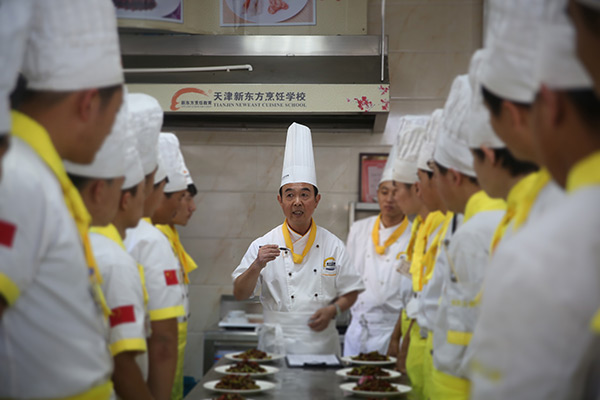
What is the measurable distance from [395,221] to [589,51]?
181 cm

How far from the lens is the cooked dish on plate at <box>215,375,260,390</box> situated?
1899 millimetres

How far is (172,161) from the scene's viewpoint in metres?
1.78

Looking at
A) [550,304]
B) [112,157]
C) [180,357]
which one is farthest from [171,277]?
[550,304]

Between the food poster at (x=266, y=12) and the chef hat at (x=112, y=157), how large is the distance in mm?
511

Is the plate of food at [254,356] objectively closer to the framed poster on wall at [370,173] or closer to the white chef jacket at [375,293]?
the white chef jacket at [375,293]

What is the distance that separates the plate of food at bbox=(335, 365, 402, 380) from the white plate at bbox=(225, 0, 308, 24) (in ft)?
3.79

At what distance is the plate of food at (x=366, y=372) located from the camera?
2109 millimetres

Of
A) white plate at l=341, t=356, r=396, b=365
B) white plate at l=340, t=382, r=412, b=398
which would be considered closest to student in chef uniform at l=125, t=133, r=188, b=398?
white plate at l=340, t=382, r=412, b=398

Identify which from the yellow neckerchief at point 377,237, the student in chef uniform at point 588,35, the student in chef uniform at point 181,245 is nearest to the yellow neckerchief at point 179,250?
the student in chef uniform at point 181,245

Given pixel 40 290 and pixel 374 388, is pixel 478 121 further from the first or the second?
pixel 374 388

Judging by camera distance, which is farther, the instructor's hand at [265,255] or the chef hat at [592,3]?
the instructor's hand at [265,255]

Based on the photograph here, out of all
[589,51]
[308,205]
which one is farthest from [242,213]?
[589,51]

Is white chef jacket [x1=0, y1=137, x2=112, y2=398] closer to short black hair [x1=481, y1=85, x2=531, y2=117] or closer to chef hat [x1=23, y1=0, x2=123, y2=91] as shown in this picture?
chef hat [x1=23, y1=0, x2=123, y2=91]

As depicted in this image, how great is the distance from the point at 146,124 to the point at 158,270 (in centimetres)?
45
